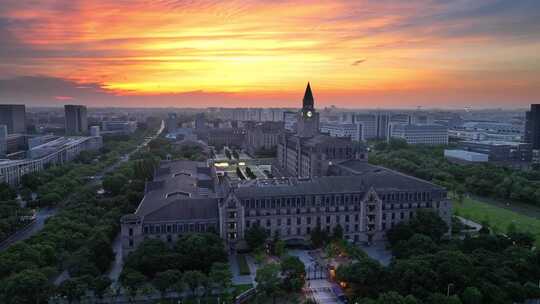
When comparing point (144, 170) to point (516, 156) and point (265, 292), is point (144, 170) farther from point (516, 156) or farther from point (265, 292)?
point (516, 156)

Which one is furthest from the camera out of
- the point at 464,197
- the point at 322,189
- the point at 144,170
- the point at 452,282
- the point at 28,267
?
the point at 144,170

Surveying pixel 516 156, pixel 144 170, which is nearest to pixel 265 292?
pixel 144 170

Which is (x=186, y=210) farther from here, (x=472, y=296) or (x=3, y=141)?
(x=3, y=141)

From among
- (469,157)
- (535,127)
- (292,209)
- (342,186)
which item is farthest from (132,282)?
(535,127)

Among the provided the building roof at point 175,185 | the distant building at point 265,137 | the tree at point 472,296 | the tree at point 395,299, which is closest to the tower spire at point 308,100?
the building roof at point 175,185

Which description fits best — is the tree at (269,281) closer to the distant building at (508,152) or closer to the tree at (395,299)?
the tree at (395,299)

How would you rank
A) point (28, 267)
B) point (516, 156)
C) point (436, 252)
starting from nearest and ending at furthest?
1. point (28, 267)
2. point (436, 252)
3. point (516, 156)
